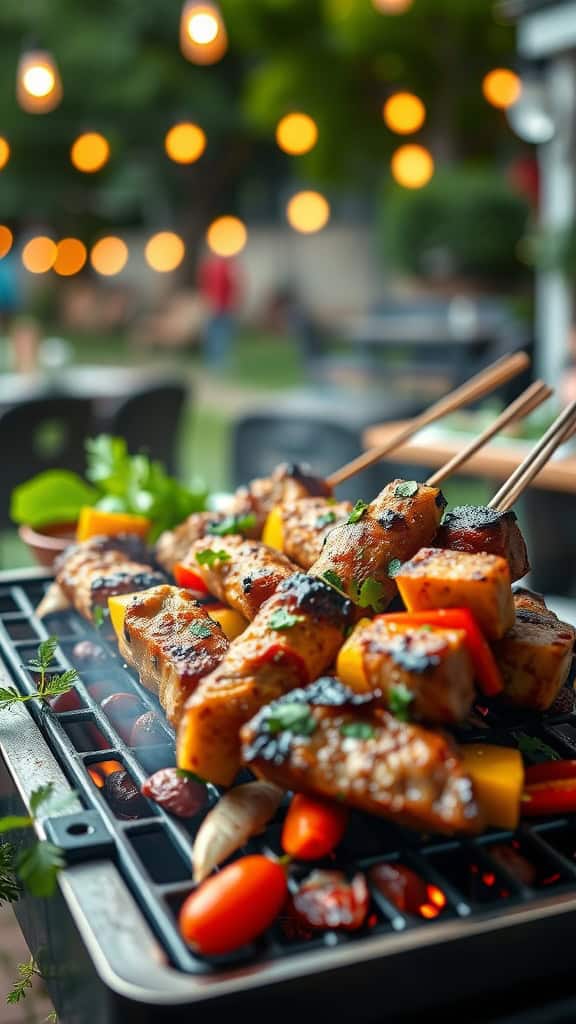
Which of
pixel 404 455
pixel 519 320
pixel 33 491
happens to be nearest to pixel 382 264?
pixel 519 320

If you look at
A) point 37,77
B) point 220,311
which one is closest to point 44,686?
point 37,77

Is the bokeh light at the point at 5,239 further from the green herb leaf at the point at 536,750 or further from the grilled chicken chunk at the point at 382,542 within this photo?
the green herb leaf at the point at 536,750

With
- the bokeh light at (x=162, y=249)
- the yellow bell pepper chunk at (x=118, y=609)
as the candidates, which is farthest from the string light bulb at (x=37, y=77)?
the bokeh light at (x=162, y=249)

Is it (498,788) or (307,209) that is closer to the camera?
(498,788)

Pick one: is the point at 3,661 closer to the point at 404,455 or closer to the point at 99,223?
the point at 404,455

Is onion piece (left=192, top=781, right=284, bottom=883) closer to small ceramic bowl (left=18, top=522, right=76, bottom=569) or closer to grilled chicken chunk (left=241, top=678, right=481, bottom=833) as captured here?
grilled chicken chunk (left=241, top=678, right=481, bottom=833)

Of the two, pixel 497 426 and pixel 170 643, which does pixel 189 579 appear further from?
pixel 497 426

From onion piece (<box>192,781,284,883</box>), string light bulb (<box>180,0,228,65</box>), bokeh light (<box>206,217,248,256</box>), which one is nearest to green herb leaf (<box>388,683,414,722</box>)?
onion piece (<box>192,781,284,883</box>)
